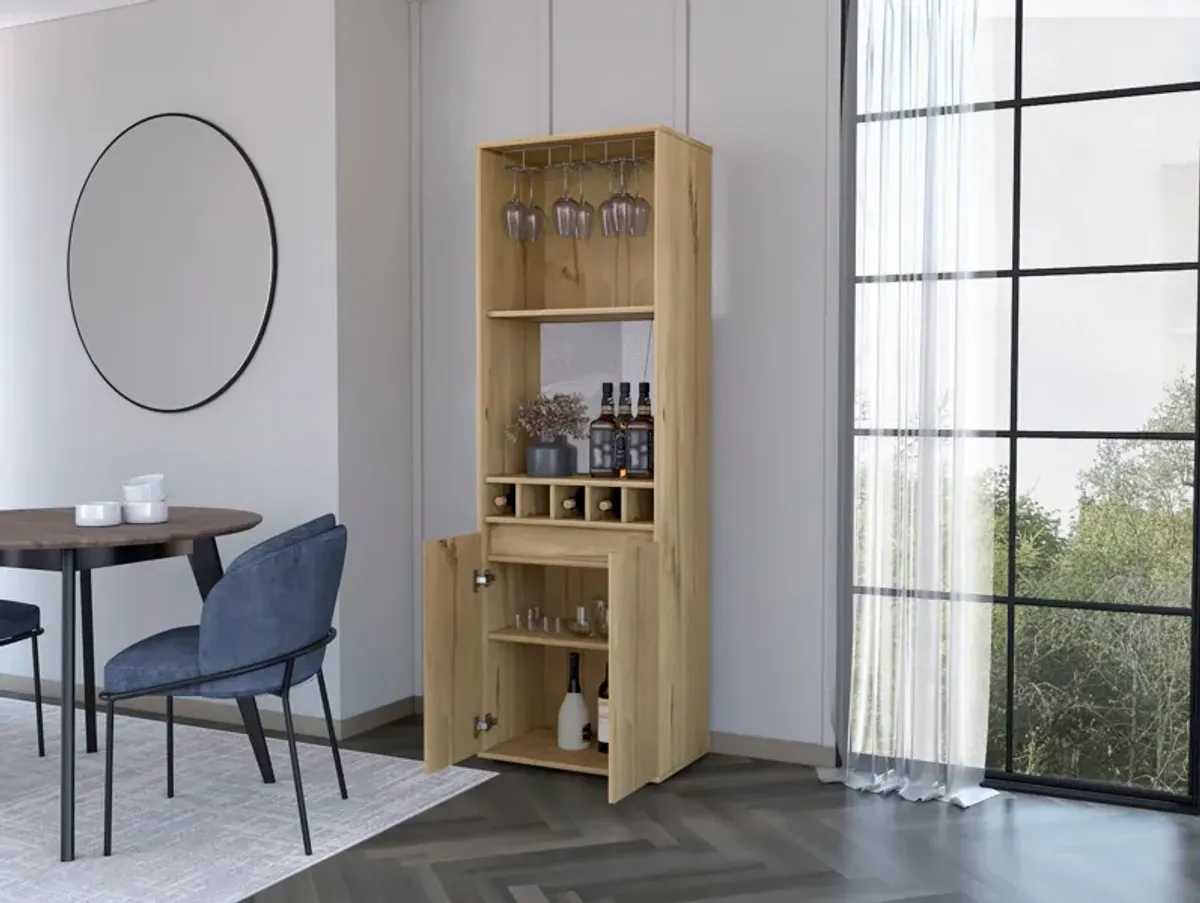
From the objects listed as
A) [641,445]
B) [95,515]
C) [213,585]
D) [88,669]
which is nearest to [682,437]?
[641,445]

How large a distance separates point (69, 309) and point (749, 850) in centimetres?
352

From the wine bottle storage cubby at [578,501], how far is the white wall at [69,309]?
73 cm

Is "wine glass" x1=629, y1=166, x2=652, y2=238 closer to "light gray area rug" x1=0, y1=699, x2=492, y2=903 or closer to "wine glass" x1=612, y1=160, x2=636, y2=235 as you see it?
"wine glass" x1=612, y1=160, x2=636, y2=235

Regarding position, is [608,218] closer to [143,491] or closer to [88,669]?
[143,491]

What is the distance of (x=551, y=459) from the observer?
14.3ft

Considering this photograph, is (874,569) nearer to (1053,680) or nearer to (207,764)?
(1053,680)

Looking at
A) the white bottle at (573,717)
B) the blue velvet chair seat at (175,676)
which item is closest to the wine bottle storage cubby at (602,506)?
the white bottle at (573,717)

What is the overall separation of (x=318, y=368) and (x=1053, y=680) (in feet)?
8.97

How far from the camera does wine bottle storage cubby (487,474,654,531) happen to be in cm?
417

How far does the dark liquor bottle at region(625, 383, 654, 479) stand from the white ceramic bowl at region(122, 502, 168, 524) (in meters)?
1.46

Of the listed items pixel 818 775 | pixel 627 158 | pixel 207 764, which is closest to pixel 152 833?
pixel 207 764

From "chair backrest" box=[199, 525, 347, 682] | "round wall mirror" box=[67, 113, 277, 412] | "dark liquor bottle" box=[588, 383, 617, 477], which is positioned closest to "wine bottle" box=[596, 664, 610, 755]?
"dark liquor bottle" box=[588, 383, 617, 477]

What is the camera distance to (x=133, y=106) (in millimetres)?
5133

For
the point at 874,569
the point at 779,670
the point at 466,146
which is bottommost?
the point at 779,670
